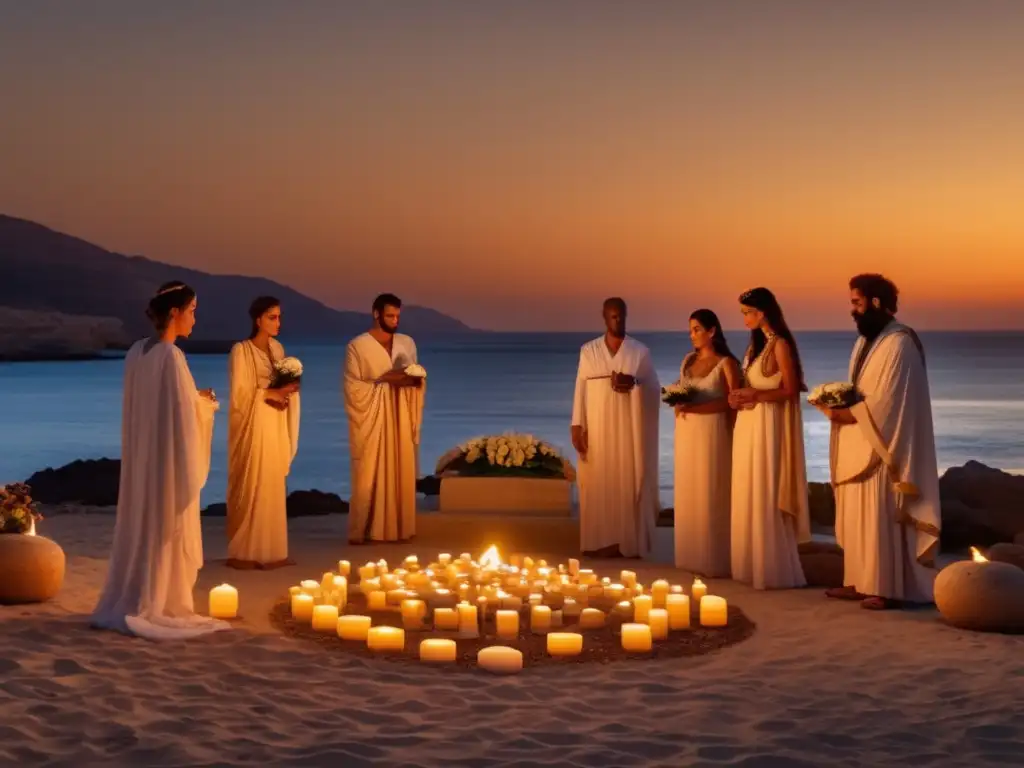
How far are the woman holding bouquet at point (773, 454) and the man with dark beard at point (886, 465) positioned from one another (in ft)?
2.15

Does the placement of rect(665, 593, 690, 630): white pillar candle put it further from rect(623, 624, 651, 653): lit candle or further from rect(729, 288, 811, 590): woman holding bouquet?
rect(729, 288, 811, 590): woman holding bouquet

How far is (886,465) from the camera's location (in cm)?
1015

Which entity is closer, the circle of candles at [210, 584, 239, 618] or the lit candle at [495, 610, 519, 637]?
the lit candle at [495, 610, 519, 637]

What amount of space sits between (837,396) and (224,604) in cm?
511

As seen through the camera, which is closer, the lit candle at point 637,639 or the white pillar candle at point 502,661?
the white pillar candle at point 502,661

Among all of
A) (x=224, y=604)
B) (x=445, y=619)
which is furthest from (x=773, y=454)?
(x=224, y=604)

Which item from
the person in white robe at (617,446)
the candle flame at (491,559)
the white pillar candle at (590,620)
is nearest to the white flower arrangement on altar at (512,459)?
the person in white robe at (617,446)

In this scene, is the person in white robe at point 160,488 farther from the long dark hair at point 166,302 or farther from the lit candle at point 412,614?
the lit candle at point 412,614

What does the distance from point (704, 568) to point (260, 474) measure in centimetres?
439

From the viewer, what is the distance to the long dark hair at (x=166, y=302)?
9.25 m

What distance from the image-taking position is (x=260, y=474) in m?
12.3

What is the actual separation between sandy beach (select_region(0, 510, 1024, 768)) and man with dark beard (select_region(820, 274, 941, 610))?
0.71m

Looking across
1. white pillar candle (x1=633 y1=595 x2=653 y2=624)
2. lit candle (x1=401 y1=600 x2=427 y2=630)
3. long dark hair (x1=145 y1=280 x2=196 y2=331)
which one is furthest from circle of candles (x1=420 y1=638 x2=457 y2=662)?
long dark hair (x1=145 y1=280 x2=196 y2=331)

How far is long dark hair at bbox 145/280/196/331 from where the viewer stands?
364 inches
